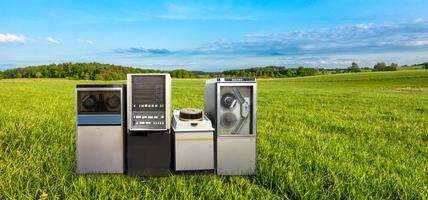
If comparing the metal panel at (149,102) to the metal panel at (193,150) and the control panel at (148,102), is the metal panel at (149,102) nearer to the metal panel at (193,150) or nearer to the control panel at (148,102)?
the control panel at (148,102)

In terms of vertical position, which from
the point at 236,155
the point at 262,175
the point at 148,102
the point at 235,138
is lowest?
the point at 262,175

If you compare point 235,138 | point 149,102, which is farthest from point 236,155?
point 149,102

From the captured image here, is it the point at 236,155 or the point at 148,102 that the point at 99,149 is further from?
the point at 236,155

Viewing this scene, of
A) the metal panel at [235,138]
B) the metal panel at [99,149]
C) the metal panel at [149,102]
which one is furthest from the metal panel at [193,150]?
the metal panel at [99,149]

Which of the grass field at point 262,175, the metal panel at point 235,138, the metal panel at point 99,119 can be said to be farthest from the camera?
the metal panel at point 235,138

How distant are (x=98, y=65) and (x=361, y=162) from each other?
3267 inches

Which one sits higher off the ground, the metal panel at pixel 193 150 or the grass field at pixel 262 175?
the metal panel at pixel 193 150

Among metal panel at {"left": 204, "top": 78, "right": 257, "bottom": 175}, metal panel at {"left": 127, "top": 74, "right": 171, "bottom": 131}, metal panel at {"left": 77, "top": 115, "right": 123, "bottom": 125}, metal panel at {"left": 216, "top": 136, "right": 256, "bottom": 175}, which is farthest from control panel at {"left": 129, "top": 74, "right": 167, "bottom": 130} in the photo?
metal panel at {"left": 216, "top": 136, "right": 256, "bottom": 175}

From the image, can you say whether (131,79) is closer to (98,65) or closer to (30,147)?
(30,147)

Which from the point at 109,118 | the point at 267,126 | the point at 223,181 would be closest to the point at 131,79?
the point at 109,118

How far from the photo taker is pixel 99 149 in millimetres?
4777

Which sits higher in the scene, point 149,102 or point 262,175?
point 149,102

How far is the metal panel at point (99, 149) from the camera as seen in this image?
472cm

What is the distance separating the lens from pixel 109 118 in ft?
15.4
